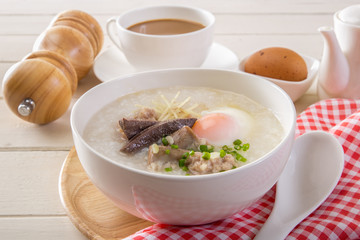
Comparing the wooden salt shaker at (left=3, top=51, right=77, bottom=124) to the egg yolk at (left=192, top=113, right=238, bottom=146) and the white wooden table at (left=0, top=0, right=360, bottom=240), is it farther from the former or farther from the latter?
the egg yolk at (left=192, top=113, right=238, bottom=146)

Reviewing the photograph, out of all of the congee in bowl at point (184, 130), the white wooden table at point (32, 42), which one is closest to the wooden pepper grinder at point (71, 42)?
the white wooden table at point (32, 42)

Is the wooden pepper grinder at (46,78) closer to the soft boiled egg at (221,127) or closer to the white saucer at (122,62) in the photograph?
the white saucer at (122,62)

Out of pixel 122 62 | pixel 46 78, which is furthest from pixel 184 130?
pixel 122 62

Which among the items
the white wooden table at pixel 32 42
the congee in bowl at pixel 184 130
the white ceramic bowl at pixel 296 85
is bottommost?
the white wooden table at pixel 32 42

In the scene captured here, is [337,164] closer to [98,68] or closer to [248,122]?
[248,122]

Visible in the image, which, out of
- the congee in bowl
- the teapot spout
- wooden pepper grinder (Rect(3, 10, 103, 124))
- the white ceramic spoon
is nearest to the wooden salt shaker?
wooden pepper grinder (Rect(3, 10, 103, 124))
